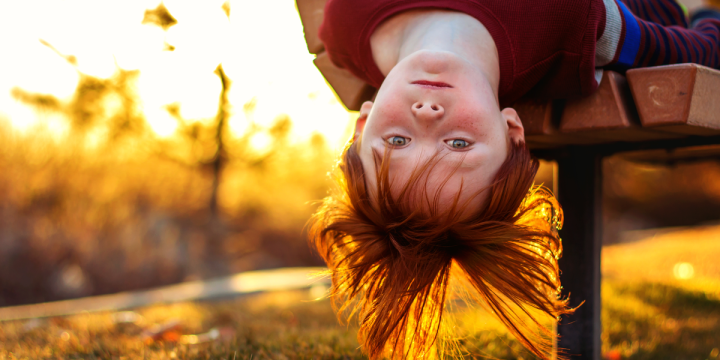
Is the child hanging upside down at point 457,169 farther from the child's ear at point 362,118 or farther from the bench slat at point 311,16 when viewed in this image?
the bench slat at point 311,16

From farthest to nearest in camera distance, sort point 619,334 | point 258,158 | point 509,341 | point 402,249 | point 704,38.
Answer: point 258,158 → point 619,334 → point 509,341 → point 704,38 → point 402,249

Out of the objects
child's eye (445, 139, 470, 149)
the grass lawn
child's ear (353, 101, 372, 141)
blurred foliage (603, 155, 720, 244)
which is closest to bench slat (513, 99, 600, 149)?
child's eye (445, 139, 470, 149)

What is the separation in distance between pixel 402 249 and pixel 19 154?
6.53 metres

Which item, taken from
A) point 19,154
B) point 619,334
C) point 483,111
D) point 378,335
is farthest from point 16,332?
point 19,154

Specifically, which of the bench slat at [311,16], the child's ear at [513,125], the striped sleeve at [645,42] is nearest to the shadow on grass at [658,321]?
the striped sleeve at [645,42]

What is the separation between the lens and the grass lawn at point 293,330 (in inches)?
70.4

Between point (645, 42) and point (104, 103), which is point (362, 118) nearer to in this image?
point (645, 42)

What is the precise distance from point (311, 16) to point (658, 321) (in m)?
2.29

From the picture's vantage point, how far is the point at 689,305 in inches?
117

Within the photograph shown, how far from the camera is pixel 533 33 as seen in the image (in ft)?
4.41

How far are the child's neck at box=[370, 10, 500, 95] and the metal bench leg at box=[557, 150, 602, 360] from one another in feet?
1.94

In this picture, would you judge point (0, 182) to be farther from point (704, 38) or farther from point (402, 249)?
point (704, 38)

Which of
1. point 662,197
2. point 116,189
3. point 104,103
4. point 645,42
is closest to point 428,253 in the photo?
point 645,42

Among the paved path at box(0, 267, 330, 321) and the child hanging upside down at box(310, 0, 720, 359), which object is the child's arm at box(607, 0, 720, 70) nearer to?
the child hanging upside down at box(310, 0, 720, 359)
